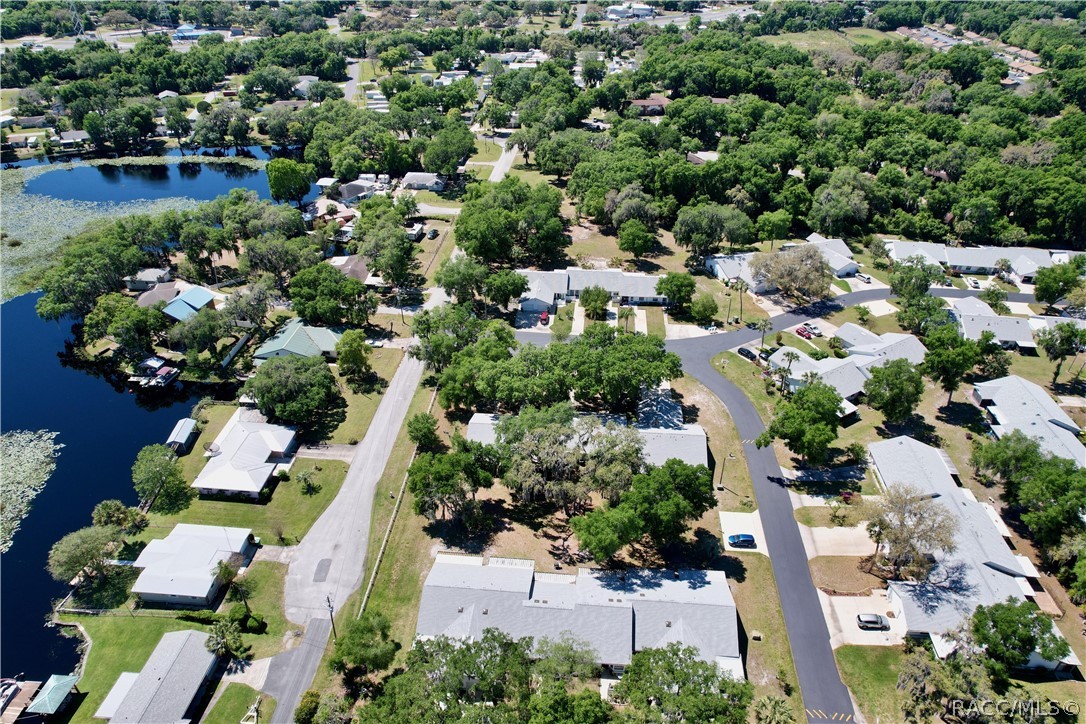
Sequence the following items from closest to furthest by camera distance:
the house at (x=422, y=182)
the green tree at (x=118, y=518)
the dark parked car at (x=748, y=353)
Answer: the green tree at (x=118, y=518) < the dark parked car at (x=748, y=353) < the house at (x=422, y=182)

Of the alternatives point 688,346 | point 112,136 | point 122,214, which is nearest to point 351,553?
point 688,346

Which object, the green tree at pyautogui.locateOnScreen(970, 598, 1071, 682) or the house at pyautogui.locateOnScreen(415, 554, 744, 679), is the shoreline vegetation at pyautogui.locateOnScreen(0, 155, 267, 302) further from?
the green tree at pyautogui.locateOnScreen(970, 598, 1071, 682)

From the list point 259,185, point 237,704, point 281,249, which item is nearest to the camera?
point 237,704

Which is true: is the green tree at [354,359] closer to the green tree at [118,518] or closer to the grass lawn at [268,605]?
the grass lawn at [268,605]

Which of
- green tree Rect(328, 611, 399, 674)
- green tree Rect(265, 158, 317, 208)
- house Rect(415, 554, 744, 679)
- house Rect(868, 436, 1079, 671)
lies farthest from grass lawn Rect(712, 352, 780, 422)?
green tree Rect(265, 158, 317, 208)

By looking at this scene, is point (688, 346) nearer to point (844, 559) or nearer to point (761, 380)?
point (761, 380)

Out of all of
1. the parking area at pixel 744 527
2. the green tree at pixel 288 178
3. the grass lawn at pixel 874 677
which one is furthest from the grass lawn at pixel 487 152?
the grass lawn at pixel 874 677
